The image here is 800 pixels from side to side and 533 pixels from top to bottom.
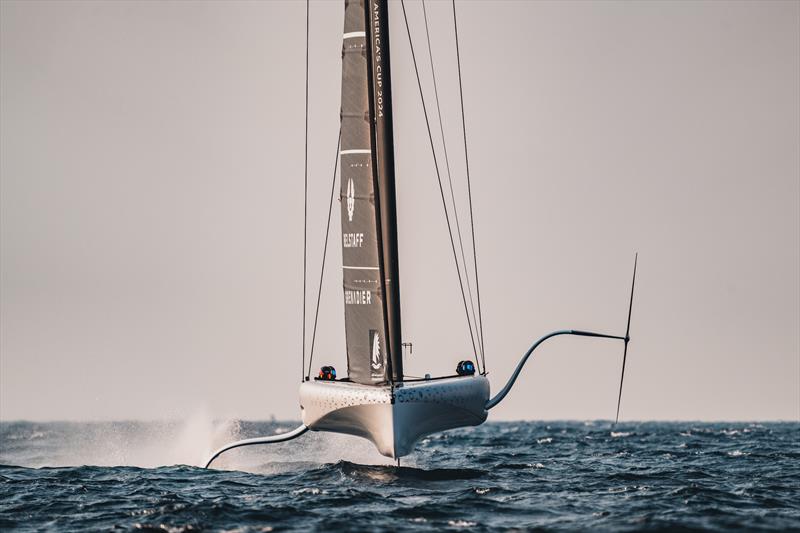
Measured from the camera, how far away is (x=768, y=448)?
36.5 metres

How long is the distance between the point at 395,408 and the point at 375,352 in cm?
200

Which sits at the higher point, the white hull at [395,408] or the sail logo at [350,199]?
the sail logo at [350,199]

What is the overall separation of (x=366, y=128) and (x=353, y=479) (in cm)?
816

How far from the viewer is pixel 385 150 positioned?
988 inches

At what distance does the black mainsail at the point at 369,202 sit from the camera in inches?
947

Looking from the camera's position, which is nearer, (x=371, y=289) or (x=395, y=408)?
(x=395, y=408)

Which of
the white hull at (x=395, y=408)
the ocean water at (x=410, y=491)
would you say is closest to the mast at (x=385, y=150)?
the white hull at (x=395, y=408)

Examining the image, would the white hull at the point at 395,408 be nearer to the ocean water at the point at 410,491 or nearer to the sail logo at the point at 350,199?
the ocean water at the point at 410,491

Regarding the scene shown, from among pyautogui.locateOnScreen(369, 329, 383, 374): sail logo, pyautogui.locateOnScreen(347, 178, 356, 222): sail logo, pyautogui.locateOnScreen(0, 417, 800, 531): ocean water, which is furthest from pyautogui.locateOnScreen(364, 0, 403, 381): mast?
pyautogui.locateOnScreen(0, 417, 800, 531): ocean water

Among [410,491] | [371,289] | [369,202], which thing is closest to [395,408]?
[410,491]

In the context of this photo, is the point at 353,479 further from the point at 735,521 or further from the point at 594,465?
the point at 735,521

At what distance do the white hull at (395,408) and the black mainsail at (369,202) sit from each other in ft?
2.59

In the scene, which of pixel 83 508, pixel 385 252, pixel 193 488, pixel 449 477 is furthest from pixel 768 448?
pixel 83 508

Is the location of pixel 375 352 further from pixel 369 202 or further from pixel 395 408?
pixel 369 202
